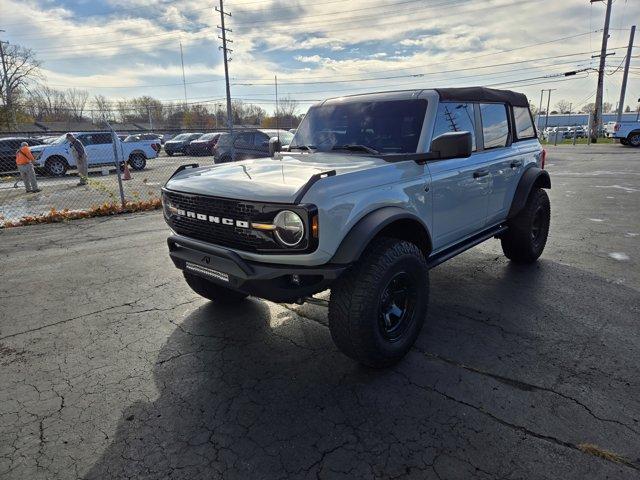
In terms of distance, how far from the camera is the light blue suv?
8.39ft

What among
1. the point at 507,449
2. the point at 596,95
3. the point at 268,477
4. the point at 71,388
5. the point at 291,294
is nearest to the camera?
the point at 268,477

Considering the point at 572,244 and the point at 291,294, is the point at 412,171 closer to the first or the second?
the point at 291,294

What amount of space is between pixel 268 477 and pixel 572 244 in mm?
5559


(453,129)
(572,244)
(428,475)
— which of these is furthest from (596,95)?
(428,475)

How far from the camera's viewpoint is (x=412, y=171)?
3.18 m

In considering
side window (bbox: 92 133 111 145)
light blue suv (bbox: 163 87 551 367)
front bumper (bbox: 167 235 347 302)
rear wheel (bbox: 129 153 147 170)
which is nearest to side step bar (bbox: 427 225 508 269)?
light blue suv (bbox: 163 87 551 367)

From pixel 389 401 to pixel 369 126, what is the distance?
2.33 metres

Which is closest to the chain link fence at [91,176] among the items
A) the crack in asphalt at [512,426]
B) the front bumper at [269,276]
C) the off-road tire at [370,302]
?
the front bumper at [269,276]

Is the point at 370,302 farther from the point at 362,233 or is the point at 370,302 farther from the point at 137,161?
the point at 137,161

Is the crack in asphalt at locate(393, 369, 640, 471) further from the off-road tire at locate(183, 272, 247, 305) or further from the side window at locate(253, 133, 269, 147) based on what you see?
the side window at locate(253, 133, 269, 147)

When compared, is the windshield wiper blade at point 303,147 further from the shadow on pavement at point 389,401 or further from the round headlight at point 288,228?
the round headlight at point 288,228

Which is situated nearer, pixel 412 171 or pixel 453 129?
pixel 412 171

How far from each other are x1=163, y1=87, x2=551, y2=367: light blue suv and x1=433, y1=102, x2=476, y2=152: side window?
2 cm

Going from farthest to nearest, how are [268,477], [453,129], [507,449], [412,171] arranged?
[453,129] → [412,171] → [507,449] → [268,477]
